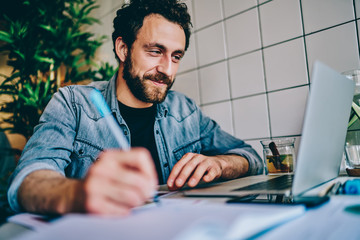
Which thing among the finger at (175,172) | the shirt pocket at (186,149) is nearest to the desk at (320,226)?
the finger at (175,172)

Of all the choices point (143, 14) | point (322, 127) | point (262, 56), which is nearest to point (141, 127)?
point (143, 14)

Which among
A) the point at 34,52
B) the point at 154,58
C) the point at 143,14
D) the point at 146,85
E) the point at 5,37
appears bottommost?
the point at 146,85

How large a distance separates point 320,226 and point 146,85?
99 centimetres

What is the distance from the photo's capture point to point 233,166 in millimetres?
934

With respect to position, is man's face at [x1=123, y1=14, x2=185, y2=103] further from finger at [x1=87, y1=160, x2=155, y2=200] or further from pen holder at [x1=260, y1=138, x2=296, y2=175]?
finger at [x1=87, y1=160, x2=155, y2=200]

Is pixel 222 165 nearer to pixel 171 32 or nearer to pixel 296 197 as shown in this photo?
pixel 296 197

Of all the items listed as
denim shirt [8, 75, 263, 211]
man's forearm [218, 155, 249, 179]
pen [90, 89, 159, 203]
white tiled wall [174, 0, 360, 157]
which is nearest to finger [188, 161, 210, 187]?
man's forearm [218, 155, 249, 179]

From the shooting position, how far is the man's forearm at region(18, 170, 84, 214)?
429 mm

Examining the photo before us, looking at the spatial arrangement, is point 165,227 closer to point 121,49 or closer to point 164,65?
point 164,65

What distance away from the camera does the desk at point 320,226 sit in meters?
0.34

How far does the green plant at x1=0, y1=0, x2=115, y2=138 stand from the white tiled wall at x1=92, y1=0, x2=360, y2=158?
35.4 inches

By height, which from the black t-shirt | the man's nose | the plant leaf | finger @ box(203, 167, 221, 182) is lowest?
finger @ box(203, 167, 221, 182)

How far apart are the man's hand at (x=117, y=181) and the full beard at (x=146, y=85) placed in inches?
35.1

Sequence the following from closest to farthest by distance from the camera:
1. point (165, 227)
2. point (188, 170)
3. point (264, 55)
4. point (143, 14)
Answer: point (165, 227), point (188, 170), point (143, 14), point (264, 55)
